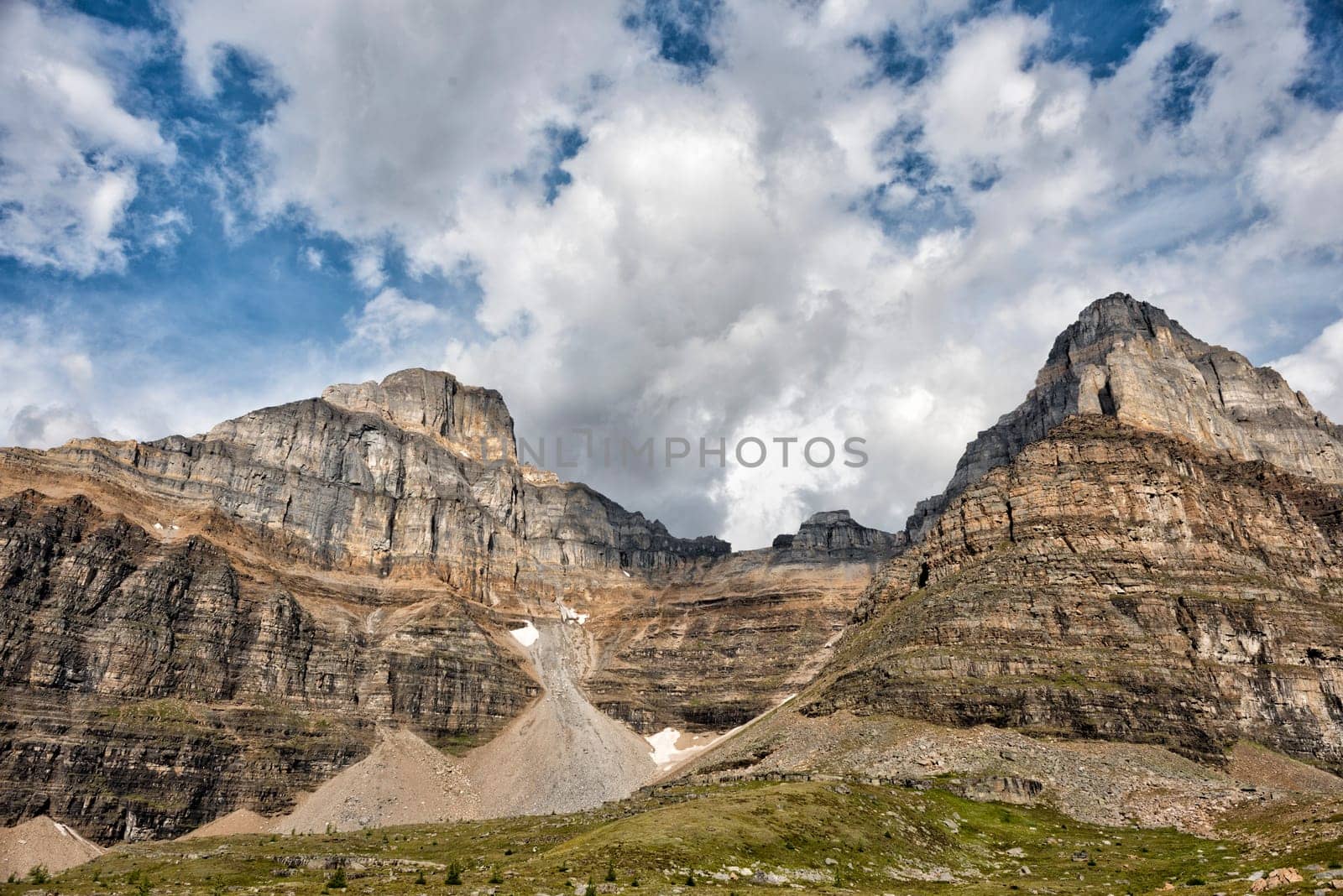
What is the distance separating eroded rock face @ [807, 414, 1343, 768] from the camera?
108062mm

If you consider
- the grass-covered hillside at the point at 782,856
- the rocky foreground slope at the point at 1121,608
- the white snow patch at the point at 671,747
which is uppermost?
the rocky foreground slope at the point at 1121,608

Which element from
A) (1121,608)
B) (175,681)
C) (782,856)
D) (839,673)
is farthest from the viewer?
(175,681)

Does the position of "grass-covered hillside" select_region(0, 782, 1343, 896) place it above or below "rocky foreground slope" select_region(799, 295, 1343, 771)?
below

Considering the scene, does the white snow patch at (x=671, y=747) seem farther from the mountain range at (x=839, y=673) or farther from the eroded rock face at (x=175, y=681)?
the eroded rock face at (x=175, y=681)

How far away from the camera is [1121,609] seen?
403 ft

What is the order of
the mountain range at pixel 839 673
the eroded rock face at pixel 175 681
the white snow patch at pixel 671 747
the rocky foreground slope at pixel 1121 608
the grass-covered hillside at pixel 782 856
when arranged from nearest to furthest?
the grass-covered hillside at pixel 782 856
the mountain range at pixel 839 673
the rocky foreground slope at pixel 1121 608
the eroded rock face at pixel 175 681
the white snow patch at pixel 671 747

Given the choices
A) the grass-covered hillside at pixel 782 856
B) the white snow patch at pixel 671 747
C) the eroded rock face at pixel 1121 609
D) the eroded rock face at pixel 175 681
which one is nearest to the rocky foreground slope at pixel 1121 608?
the eroded rock face at pixel 1121 609

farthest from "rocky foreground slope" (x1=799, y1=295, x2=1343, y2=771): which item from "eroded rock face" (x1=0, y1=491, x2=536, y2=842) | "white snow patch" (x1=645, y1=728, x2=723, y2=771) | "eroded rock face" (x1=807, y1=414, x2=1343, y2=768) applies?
"eroded rock face" (x1=0, y1=491, x2=536, y2=842)

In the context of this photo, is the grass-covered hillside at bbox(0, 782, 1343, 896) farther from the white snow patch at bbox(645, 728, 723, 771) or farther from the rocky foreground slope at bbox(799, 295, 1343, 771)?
the white snow patch at bbox(645, 728, 723, 771)

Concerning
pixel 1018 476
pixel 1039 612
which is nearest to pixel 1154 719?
pixel 1039 612

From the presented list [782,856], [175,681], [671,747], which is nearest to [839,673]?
[671,747]

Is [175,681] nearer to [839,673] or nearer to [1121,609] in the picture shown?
[839,673]

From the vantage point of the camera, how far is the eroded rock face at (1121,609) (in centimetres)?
10806

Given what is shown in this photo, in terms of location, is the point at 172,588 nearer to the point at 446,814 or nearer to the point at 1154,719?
the point at 446,814
